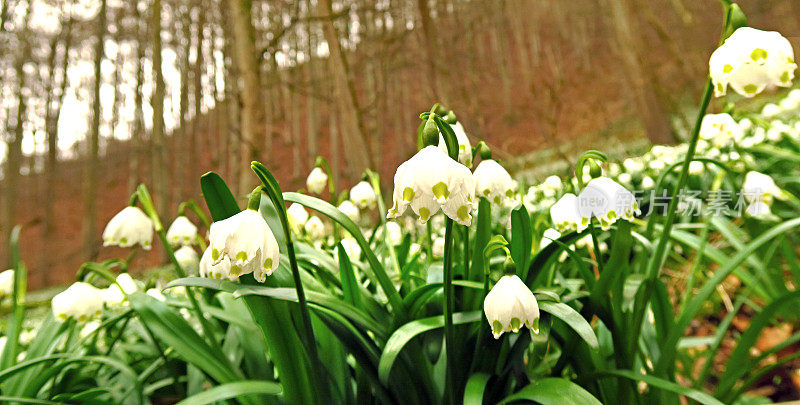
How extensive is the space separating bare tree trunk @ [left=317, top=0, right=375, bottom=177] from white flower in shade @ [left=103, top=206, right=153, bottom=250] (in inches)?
123

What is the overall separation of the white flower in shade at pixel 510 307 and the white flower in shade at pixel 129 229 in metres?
0.87

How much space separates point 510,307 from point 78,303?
1021 millimetres

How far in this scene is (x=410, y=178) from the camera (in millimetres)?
618

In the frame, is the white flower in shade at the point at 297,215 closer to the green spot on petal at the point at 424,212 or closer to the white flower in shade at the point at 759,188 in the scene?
the green spot on petal at the point at 424,212

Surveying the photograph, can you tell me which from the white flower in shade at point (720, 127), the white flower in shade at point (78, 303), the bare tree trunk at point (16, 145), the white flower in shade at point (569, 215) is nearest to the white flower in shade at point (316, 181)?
the white flower in shade at point (78, 303)

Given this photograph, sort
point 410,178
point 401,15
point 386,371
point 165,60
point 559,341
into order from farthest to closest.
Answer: point 165,60 → point 401,15 → point 559,341 → point 386,371 → point 410,178

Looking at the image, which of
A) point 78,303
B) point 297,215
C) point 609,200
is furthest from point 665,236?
point 78,303

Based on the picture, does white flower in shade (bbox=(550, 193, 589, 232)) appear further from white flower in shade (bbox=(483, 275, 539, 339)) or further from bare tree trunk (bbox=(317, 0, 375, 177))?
bare tree trunk (bbox=(317, 0, 375, 177))

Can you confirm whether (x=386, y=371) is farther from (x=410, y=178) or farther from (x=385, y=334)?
(x=410, y=178)

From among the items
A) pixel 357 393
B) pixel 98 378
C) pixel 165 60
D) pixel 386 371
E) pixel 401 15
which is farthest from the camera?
pixel 165 60

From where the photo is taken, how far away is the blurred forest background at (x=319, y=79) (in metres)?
5.25

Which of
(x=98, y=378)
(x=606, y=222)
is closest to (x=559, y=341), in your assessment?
(x=606, y=222)

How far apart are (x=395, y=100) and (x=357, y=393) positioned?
1014cm

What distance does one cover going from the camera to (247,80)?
3760 mm
